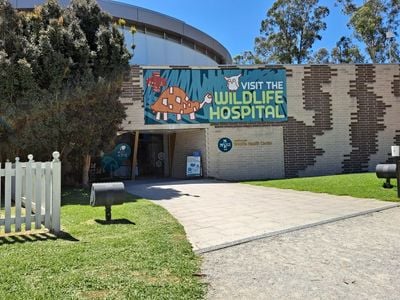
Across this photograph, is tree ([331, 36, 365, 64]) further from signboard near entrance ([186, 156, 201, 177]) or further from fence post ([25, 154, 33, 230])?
fence post ([25, 154, 33, 230])

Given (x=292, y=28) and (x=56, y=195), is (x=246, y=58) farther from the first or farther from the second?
(x=56, y=195)

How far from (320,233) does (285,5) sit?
109 ft

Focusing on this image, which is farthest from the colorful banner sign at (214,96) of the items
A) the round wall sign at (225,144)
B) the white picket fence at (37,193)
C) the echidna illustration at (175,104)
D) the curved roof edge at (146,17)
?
the white picket fence at (37,193)

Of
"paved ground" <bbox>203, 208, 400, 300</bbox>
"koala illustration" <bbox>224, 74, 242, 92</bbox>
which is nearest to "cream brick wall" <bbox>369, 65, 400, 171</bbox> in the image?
"koala illustration" <bbox>224, 74, 242, 92</bbox>

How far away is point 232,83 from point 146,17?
11483mm

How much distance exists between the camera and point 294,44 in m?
37.4

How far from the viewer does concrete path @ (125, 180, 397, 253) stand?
6.36 m

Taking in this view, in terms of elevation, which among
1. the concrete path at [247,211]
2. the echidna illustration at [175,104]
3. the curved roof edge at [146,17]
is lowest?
the concrete path at [247,211]

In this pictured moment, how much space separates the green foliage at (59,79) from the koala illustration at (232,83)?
6.05 metres

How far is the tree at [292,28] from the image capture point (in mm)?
36188

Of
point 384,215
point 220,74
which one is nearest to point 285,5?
point 220,74

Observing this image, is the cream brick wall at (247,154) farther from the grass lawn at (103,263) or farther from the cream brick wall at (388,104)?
the grass lawn at (103,263)

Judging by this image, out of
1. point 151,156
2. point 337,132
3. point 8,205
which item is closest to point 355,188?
point 337,132

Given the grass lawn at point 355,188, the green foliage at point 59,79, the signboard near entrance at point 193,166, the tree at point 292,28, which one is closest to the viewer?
the grass lawn at point 355,188
